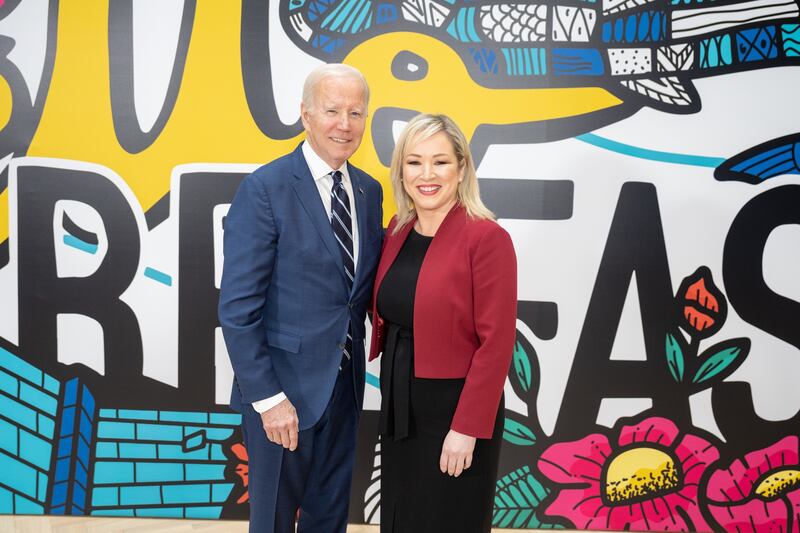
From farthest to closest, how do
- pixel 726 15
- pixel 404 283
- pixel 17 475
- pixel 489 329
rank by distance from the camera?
pixel 17 475
pixel 726 15
pixel 404 283
pixel 489 329

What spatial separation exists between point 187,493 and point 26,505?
779mm

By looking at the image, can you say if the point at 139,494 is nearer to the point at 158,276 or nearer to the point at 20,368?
the point at 20,368

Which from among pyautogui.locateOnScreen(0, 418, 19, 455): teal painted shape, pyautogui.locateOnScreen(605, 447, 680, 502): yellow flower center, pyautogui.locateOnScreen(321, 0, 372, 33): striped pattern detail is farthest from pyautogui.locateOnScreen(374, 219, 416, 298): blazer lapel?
pyautogui.locateOnScreen(0, 418, 19, 455): teal painted shape

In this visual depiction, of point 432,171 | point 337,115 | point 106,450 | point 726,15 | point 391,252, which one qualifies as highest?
point 726,15

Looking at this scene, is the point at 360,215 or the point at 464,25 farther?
the point at 464,25

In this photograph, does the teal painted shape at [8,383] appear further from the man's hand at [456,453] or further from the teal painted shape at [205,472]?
the man's hand at [456,453]

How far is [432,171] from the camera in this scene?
5.32ft

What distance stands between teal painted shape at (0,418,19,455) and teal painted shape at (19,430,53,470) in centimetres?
3

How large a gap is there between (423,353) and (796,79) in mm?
2212

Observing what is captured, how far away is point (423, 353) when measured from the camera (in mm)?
1605

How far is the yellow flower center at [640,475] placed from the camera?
2.63 meters

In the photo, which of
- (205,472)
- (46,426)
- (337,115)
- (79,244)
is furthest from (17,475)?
(337,115)

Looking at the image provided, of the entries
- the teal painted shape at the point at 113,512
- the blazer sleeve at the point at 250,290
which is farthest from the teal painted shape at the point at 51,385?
the blazer sleeve at the point at 250,290

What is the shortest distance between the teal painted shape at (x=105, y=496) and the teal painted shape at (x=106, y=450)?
0.16m
